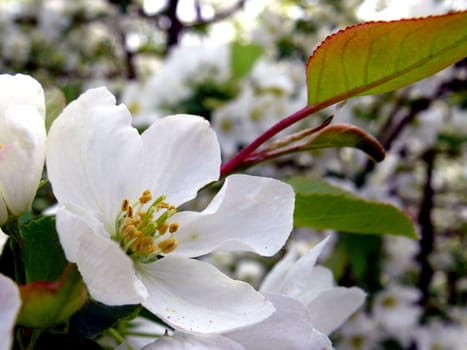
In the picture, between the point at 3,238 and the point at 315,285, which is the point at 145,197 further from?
the point at 315,285

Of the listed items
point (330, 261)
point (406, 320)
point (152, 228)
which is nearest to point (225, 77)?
point (330, 261)

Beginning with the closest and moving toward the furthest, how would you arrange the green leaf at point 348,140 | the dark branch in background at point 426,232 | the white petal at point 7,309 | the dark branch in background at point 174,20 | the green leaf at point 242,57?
the white petal at point 7,309 < the green leaf at point 348,140 < the green leaf at point 242,57 < the dark branch in background at point 426,232 < the dark branch in background at point 174,20

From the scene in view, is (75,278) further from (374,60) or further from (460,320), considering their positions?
(460,320)

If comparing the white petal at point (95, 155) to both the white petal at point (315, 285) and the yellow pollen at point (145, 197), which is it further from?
the white petal at point (315, 285)

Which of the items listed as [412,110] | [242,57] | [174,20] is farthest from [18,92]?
[174,20]

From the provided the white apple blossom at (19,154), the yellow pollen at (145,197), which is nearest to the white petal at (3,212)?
the white apple blossom at (19,154)
